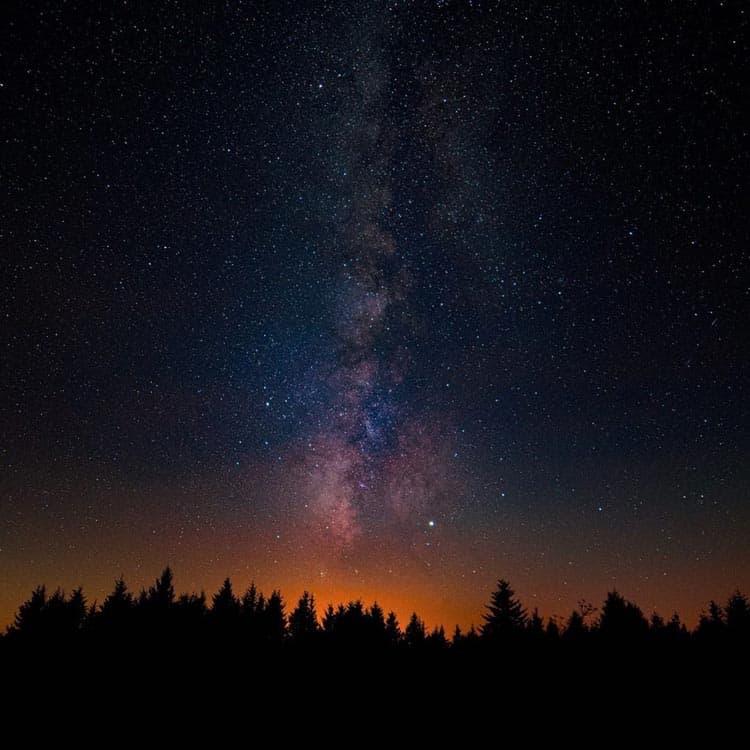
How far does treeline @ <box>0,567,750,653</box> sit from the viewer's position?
30.7m

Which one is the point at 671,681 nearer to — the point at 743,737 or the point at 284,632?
the point at 743,737

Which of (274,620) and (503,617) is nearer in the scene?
(503,617)

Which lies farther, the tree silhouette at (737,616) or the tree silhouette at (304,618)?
the tree silhouette at (304,618)

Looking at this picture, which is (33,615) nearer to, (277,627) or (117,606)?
(117,606)

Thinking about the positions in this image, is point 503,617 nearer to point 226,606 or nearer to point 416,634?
point 416,634

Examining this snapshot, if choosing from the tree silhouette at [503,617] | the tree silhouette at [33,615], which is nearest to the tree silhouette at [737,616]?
the tree silhouette at [503,617]

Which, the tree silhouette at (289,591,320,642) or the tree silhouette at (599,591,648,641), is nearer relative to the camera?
the tree silhouette at (599,591,648,641)

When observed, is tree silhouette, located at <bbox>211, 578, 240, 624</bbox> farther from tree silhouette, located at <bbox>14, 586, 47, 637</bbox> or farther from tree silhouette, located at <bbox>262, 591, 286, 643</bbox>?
tree silhouette, located at <bbox>14, 586, 47, 637</bbox>

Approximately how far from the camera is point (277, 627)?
156ft

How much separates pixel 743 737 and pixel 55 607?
45989mm

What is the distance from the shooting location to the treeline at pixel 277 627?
30656 mm

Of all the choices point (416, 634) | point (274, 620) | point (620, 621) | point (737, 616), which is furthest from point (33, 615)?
point (737, 616)

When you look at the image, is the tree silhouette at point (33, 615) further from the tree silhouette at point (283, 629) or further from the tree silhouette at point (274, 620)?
the tree silhouette at point (274, 620)

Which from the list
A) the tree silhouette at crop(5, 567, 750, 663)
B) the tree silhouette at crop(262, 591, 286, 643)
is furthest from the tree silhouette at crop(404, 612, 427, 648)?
the tree silhouette at crop(262, 591, 286, 643)
